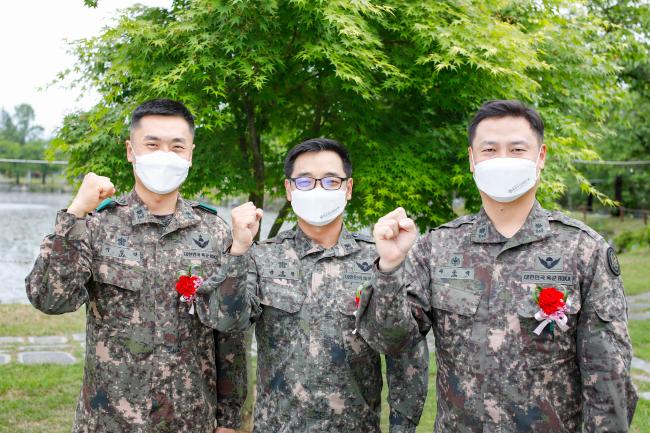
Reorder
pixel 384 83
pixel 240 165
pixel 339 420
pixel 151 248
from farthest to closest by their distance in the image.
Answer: pixel 240 165 < pixel 384 83 < pixel 151 248 < pixel 339 420

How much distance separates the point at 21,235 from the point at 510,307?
79.5 ft

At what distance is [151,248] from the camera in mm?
2820

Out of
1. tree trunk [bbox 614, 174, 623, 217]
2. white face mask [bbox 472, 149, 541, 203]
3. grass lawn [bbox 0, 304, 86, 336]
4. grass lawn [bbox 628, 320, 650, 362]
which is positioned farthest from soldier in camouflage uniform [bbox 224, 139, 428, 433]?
tree trunk [bbox 614, 174, 623, 217]

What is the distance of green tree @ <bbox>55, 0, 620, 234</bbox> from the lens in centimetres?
407

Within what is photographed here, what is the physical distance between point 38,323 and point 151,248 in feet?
25.5

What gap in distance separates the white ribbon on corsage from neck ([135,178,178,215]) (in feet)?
5.48

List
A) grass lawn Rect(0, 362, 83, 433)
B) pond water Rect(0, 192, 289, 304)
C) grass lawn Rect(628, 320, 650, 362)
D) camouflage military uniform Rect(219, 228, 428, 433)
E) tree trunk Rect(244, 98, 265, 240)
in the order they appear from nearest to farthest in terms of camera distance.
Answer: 1. camouflage military uniform Rect(219, 228, 428, 433)
2. tree trunk Rect(244, 98, 265, 240)
3. grass lawn Rect(0, 362, 83, 433)
4. grass lawn Rect(628, 320, 650, 362)
5. pond water Rect(0, 192, 289, 304)

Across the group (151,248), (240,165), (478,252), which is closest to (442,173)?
(240,165)

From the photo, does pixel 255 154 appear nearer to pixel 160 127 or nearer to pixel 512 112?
pixel 160 127

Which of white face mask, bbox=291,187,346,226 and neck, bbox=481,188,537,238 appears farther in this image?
white face mask, bbox=291,187,346,226

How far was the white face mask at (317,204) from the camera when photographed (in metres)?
2.79

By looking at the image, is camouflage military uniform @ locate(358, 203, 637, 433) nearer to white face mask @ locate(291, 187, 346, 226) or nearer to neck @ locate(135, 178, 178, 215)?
white face mask @ locate(291, 187, 346, 226)

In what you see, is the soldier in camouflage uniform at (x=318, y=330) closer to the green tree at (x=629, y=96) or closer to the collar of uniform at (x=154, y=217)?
the collar of uniform at (x=154, y=217)

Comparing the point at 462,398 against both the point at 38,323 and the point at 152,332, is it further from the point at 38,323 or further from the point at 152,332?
the point at 38,323
